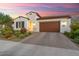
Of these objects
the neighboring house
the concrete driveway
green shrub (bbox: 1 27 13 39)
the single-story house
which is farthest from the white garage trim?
green shrub (bbox: 1 27 13 39)

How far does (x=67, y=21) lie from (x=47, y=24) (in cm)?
46

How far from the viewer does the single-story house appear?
514cm

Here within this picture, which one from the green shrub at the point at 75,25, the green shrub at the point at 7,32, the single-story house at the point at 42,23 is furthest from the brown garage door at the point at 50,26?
the green shrub at the point at 7,32

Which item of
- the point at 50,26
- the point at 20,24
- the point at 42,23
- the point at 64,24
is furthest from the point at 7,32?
the point at 64,24

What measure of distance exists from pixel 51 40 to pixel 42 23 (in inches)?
17.2

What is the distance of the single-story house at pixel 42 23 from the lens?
5141 millimetres

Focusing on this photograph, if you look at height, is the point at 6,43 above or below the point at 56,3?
below

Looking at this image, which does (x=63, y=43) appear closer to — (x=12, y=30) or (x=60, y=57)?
(x=60, y=57)

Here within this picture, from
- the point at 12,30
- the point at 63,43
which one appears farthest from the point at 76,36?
the point at 12,30

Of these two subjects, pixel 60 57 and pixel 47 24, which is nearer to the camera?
pixel 60 57

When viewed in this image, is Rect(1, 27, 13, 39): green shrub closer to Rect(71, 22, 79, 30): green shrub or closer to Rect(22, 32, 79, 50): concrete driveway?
Rect(22, 32, 79, 50): concrete driveway

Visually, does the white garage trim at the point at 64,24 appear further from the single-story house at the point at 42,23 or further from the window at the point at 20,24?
the window at the point at 20,24

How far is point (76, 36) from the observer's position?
5.03 m

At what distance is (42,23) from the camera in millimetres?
5262
